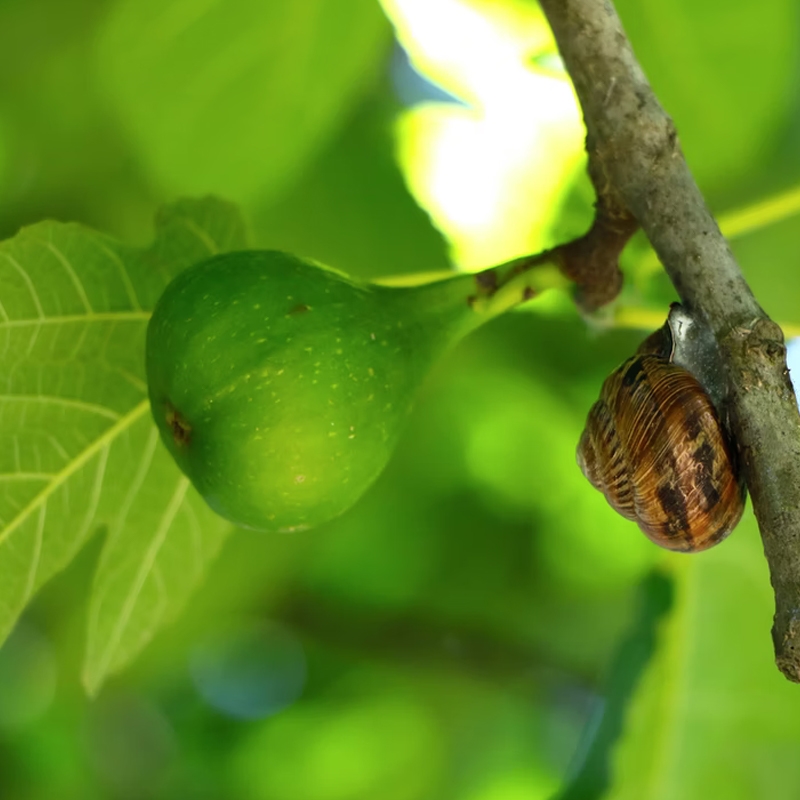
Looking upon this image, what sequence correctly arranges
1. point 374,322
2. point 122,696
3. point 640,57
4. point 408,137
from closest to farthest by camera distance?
point 374,322 < point 640,57 < point 408,137 < point 122,696

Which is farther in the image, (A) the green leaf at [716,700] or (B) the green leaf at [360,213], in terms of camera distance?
(B) the green leaf at [360,213]

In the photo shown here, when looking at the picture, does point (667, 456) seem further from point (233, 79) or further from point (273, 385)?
point (233, 79)

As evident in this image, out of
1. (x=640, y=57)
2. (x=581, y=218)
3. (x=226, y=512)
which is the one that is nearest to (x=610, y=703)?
(x=581, y=218)

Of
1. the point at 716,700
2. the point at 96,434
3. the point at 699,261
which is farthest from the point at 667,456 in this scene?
the point at 716,700

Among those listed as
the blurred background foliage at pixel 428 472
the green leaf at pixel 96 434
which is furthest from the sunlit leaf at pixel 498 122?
the green leaf at pixel 96 434

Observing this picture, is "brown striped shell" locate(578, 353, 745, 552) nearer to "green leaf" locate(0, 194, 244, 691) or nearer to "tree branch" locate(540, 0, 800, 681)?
"tree branch" locate(540, 0, 800, 681)

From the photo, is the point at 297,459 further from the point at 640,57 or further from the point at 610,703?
the point at 640,57

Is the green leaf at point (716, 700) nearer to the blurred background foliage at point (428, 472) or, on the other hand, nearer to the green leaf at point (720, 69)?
the blurred background foliage at point (428, 472)
